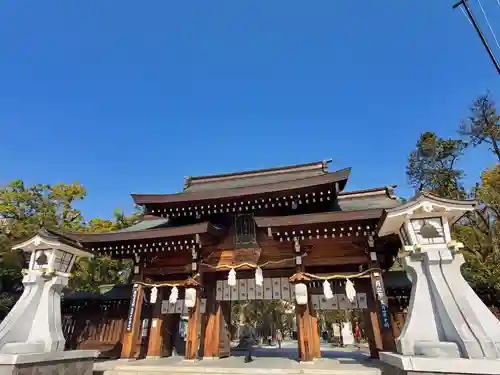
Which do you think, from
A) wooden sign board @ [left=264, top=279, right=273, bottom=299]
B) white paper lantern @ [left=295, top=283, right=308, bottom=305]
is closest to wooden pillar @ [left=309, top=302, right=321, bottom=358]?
white paper lantern @ [left=295, top=283, right=308, bottom=305]

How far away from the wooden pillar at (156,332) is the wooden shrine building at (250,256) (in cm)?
4

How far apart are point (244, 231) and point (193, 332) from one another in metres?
4.16

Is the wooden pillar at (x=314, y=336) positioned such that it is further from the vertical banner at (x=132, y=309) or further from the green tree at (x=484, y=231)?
the green tree at (x=484, y=231)

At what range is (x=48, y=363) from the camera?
7.93m

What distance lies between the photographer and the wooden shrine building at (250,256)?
9812 mm

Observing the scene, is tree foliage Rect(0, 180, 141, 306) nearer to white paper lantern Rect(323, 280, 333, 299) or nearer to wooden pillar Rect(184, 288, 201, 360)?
wooden pillar Rect(184, 288, 201, 360)

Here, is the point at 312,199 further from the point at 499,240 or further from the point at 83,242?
the point at 499,240

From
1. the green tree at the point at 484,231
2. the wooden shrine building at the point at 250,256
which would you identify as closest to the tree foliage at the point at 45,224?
the wooden shrine building at the point at 250,256

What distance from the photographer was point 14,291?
19.0m

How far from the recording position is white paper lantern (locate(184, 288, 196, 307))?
10469 millimetres

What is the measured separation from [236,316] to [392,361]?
34907mm

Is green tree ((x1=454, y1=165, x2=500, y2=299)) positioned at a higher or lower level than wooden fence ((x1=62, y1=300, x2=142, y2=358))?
higher

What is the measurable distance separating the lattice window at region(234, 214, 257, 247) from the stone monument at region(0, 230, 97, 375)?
593 centimetres

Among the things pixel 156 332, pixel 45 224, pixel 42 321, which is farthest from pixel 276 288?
pixel 45 224
